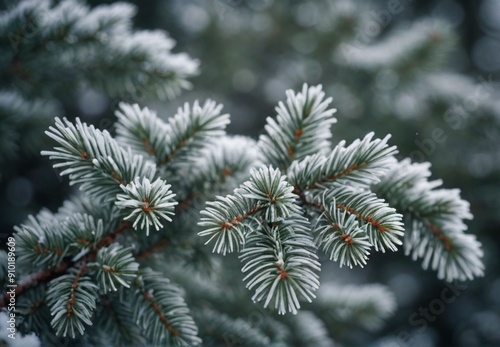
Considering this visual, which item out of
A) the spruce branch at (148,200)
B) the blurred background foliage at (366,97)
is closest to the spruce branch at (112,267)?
the spruce branch at (148,200)

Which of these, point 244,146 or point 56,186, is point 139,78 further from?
point 56,186

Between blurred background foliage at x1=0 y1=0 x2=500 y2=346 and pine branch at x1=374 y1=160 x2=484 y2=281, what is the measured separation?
815 mm

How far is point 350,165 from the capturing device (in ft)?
2.32

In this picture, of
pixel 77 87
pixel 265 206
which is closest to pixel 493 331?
pixel 265 206

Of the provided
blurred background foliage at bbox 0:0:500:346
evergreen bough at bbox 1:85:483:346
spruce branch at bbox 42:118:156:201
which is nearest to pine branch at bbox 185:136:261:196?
evergreen bough at bbox 1:85:483:346

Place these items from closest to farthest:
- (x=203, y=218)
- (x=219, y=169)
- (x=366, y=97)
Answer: (x=203, y=218)
(x=219, y=169)
(x=366, y=97)

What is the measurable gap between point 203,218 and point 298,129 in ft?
0.88

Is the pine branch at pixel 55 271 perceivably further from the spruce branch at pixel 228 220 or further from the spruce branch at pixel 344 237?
the spruce branch at pixel 344 237

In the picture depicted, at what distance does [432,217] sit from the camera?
82 centimetres

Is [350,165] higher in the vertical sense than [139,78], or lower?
lower

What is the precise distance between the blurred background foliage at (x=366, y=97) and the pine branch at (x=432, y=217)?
81cm

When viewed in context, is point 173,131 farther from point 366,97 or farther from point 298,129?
point 366,97

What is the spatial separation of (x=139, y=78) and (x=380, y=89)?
1030mm

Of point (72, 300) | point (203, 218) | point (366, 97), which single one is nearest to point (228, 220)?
point (203, 218)
